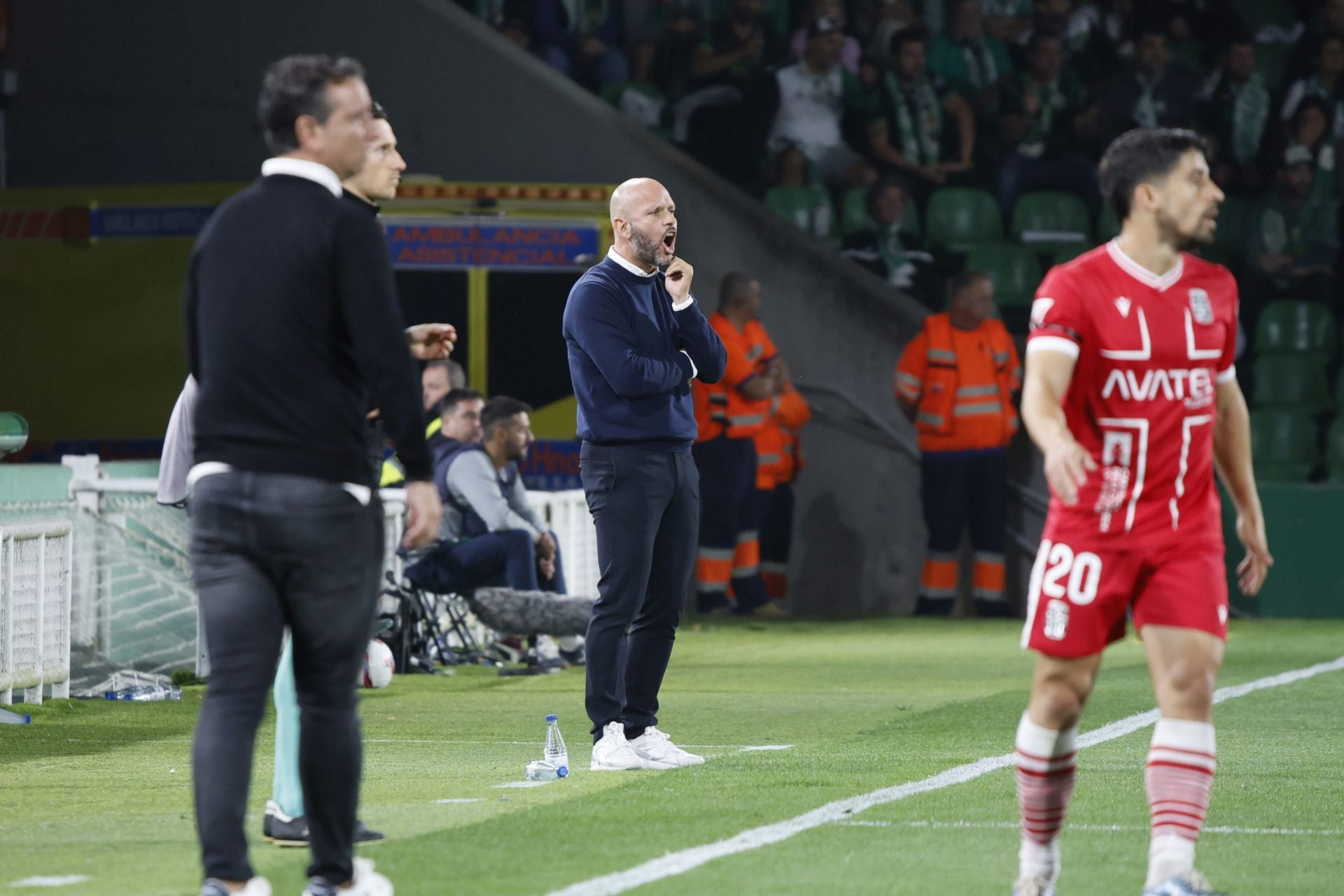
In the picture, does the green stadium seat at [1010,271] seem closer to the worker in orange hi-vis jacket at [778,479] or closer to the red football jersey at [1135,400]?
the worker in orange hi-vis jacket at [778,479]

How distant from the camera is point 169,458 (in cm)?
680

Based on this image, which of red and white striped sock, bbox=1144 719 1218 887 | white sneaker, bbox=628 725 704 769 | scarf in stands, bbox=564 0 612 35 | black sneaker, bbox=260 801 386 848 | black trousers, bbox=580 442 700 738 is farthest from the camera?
scarf in stands, bbox=564 0 612 35

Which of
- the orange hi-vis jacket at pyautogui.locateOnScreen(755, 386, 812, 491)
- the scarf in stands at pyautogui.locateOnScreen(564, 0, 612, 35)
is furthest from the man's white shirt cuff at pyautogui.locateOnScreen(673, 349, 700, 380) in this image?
the scarf in stands at pyautogui.locateOnScreen(564, 0, 612, 35)

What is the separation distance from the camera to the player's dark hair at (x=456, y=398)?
1308 cm

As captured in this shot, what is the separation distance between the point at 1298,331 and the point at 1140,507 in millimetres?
13937

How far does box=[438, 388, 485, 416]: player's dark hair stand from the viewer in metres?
13.1

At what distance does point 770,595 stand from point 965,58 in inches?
206

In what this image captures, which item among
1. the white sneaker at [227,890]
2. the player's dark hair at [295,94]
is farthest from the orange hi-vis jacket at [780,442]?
the white sneaker at [227,890]

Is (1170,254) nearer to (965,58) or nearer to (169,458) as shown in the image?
(169,458)

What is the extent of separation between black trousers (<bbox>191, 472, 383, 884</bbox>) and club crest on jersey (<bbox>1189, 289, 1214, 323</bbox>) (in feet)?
6.74

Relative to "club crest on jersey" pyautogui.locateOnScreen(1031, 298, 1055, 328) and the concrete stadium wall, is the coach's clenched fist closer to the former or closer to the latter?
"club crest on jersey" pyautogui.locateOnScreen(1031, 298, 1055, 328)

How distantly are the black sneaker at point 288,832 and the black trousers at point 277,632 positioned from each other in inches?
49.2

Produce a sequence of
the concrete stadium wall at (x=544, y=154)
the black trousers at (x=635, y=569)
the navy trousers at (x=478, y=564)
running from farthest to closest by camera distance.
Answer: the concrete stadium wall at (x=544, y=154)
the navy trousers at (x=478, y=564)
the black trousers at (x=635, y=569)

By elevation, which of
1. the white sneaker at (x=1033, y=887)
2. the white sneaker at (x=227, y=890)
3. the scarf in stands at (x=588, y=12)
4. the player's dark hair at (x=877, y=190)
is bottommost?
the white sneaker at (x=1033, y=887)
